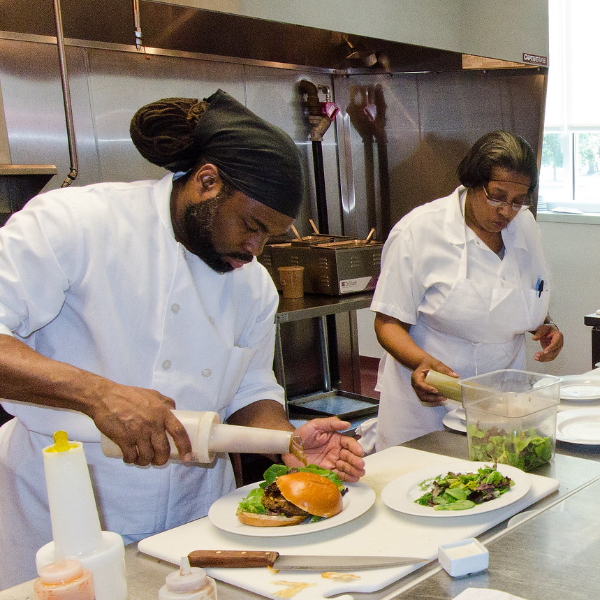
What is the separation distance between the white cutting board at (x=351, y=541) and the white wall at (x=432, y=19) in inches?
46.3

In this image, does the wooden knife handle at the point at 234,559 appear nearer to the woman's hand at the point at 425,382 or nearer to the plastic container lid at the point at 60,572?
the plastic container lid at the point at 60,572

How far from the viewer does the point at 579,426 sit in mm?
1752

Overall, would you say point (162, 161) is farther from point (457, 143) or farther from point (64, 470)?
point (457, 143)

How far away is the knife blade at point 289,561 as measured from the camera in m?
1.09

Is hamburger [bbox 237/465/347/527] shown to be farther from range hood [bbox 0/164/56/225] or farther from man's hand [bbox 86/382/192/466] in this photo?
range hood [bbox 0/164/56/225]

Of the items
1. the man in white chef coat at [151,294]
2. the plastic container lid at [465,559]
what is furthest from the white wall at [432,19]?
the plastic container lid at [465,559]

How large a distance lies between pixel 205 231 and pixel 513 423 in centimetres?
72

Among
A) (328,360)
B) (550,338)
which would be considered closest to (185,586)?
(550,338)

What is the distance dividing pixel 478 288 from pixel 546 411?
0.76m

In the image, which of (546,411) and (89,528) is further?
(546,411)

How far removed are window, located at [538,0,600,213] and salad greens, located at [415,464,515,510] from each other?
3.95 m

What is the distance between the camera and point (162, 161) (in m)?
1.51

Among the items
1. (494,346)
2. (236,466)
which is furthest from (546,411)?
(236,466)

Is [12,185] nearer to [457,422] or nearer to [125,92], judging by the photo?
[125,92]
